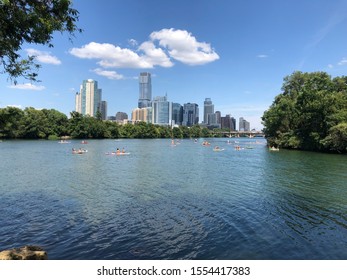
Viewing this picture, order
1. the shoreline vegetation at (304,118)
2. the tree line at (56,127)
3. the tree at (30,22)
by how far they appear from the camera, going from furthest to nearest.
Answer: the tree line at (56,127) → the shoreline vegetation at (304,118) → the tree at (30,22)

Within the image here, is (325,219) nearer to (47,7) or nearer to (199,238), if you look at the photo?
(199,238)

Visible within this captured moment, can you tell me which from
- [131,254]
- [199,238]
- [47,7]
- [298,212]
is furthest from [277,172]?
[47,7]

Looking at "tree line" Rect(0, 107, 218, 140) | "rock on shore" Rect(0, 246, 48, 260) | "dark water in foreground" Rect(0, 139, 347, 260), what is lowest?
"dark water in foreground" Rect(0, 139, 347, 260)

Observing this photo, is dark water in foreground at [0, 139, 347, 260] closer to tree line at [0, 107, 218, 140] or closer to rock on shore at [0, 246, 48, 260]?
rock on shore at [0, 246, 48, 260]

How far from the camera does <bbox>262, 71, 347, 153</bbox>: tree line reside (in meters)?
68.2

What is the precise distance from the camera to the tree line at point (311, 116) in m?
68.2

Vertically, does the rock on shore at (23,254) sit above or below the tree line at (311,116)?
below

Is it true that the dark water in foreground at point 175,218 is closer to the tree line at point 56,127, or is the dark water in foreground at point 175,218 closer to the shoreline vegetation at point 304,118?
the shoreline vegetation at point 304,118

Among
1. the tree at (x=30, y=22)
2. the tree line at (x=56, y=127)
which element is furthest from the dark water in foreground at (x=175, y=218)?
the tree line at (x=56, y=127)

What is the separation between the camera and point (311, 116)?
Answer: 78.9m

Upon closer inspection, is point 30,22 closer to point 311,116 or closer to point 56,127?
point 311,116

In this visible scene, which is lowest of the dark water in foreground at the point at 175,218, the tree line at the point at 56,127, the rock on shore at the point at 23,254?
the dark water in foreground at the point at 175,218

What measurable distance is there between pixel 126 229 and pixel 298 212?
10.8 metres

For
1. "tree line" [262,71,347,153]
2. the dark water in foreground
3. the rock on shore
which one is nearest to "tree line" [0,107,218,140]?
"tree line" [262,71,347,153]
